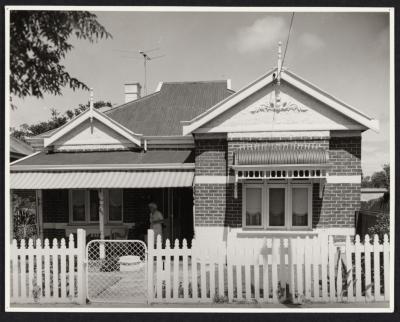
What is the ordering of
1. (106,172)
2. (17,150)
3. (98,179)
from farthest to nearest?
(17,150)
(106,172)
(98,179)

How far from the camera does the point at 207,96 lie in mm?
18453

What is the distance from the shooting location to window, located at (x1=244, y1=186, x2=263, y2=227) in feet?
35.6

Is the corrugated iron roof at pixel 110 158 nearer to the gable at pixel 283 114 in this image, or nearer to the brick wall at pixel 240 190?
the brick wall at pixel 240 190

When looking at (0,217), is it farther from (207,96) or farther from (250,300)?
(207,96)

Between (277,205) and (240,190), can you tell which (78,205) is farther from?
(277,205)

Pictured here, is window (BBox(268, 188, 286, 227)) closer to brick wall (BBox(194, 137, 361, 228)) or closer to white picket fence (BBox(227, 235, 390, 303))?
brick wall (BBox(194, 137, 361, 228))

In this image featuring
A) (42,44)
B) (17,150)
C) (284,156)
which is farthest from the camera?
(17,150)

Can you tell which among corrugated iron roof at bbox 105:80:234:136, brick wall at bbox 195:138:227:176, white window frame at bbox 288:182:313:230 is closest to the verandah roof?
brick wall at bbox 195:138:227:176

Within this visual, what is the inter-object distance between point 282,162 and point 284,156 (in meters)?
0.16

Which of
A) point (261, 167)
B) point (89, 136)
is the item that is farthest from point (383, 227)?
point (89, 136)

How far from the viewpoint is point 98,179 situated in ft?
38.6

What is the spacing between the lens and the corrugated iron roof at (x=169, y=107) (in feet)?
52.3

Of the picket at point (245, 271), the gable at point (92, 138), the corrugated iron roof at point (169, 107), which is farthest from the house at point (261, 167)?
the corrugated iron roof at point (169, 107)

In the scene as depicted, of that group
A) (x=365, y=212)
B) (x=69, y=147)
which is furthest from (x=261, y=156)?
(x=69, y=147)
